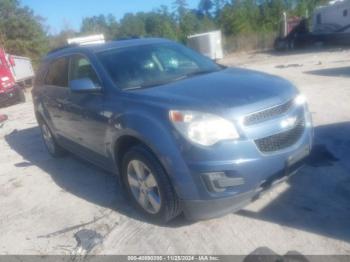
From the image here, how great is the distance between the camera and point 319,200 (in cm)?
384

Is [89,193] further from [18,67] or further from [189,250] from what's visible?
[18,67]

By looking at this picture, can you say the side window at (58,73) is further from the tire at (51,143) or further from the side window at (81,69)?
the tire at (51,143)

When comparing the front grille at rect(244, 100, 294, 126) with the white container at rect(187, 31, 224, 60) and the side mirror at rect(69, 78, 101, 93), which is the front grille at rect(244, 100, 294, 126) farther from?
the white container at rect(187, 31, 224, 60)

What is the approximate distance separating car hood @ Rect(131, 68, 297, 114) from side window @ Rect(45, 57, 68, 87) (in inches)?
76.1

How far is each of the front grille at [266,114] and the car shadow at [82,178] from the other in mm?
1299

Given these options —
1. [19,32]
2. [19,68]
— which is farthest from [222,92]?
[19,32]

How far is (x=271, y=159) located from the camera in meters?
3.21

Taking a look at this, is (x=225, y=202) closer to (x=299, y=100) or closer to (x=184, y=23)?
(x=299, y=100)

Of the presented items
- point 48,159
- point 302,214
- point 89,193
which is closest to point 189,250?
point 302,214

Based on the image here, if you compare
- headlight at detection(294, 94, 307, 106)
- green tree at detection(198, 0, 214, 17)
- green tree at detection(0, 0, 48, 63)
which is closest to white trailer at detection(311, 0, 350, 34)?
headlight at detection(294, 94, 307, 106)

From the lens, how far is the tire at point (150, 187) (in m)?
3.43

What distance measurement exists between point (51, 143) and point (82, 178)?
4.71 ft

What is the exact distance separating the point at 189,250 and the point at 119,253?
677mm

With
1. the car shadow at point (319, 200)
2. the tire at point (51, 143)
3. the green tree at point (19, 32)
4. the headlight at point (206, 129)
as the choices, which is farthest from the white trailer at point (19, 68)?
the headlight at point (206, 129)
